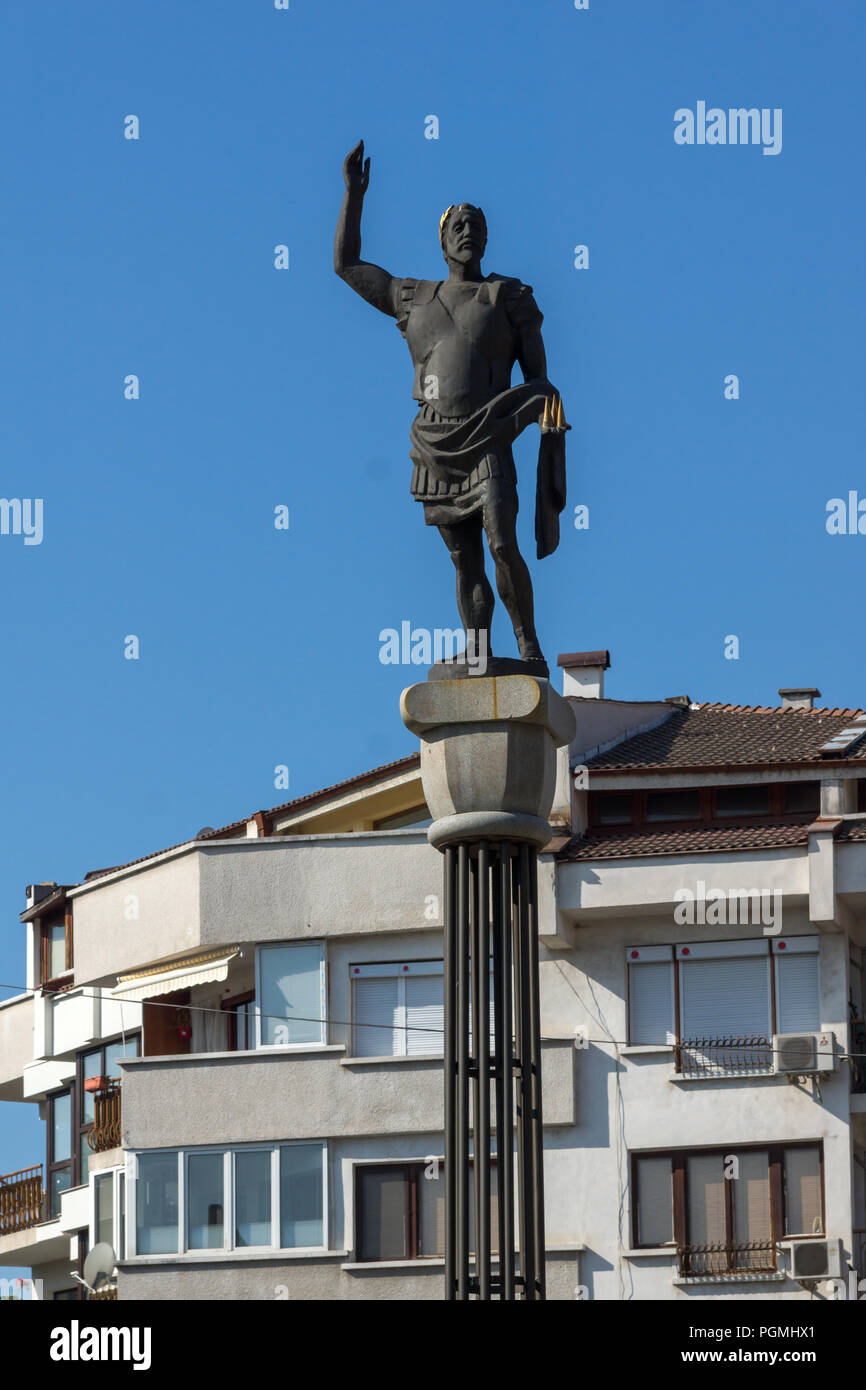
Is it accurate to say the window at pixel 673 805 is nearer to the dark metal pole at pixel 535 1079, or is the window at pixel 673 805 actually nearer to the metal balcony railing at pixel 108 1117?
the metal balcony railing at pixel 108 1117

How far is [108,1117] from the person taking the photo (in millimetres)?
42719

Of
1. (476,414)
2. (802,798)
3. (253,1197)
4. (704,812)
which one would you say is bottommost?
(253,1197)

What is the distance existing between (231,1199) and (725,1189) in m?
6.67

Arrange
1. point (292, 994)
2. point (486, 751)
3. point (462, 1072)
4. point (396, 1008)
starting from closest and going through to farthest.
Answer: point (462, 1072)
point (486, 751)
point (396, 1008)
point (292, 994)

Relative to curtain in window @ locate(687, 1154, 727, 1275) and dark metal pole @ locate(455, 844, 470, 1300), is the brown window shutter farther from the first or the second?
dark metal pole @ locate(455, 844, 470, 1300)

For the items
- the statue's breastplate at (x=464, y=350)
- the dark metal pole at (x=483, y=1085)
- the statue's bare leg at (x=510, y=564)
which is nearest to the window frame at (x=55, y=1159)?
the statue's bare leg at (x=510, y=564)

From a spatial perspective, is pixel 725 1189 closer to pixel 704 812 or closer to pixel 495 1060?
pixel 704 812

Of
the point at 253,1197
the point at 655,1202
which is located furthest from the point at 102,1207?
the point at 655,1202

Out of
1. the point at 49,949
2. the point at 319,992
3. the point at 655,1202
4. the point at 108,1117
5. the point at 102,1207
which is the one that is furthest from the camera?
the point at 49,949

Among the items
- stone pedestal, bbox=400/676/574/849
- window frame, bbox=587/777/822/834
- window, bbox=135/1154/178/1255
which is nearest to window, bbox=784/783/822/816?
window frame, bbox=587/777/822/834

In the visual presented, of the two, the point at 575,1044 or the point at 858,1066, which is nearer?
the point at 858,1066

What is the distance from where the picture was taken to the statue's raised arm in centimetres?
1627

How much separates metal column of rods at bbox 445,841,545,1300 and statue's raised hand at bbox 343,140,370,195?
391 centimetres

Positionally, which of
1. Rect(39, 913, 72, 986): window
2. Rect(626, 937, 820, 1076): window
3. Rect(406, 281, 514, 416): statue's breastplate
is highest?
Rect(39, 913, 72, 986): window
